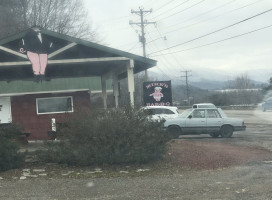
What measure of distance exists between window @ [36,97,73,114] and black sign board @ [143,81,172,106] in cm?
694

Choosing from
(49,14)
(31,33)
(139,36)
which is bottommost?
(31,33)

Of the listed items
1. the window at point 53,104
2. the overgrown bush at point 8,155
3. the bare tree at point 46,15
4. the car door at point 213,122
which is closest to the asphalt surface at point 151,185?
the overgrown bush at point 8,155

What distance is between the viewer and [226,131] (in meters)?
20.4

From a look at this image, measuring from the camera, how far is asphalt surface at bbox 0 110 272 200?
25.6 feet

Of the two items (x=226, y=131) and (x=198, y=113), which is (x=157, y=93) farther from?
(x=226, y=131)

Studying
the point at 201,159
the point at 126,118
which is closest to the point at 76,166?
the point at 126,118

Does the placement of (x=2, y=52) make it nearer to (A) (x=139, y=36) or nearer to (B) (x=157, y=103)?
(B) (x=157, y=103)

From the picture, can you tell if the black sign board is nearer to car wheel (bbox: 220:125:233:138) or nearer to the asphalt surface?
car wheel (bbox: 220:125:233:138)

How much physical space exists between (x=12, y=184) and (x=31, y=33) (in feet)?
21.6

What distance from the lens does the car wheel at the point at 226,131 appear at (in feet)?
66.8

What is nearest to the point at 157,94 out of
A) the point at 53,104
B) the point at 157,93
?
the point at 157,93

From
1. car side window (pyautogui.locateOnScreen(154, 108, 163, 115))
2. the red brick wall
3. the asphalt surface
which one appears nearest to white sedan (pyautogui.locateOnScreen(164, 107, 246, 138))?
car side window (pyautogui.locateOnScreen(154, 108, 163, 115))

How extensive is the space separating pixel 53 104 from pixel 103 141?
9439 mm

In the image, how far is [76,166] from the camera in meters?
10.8
